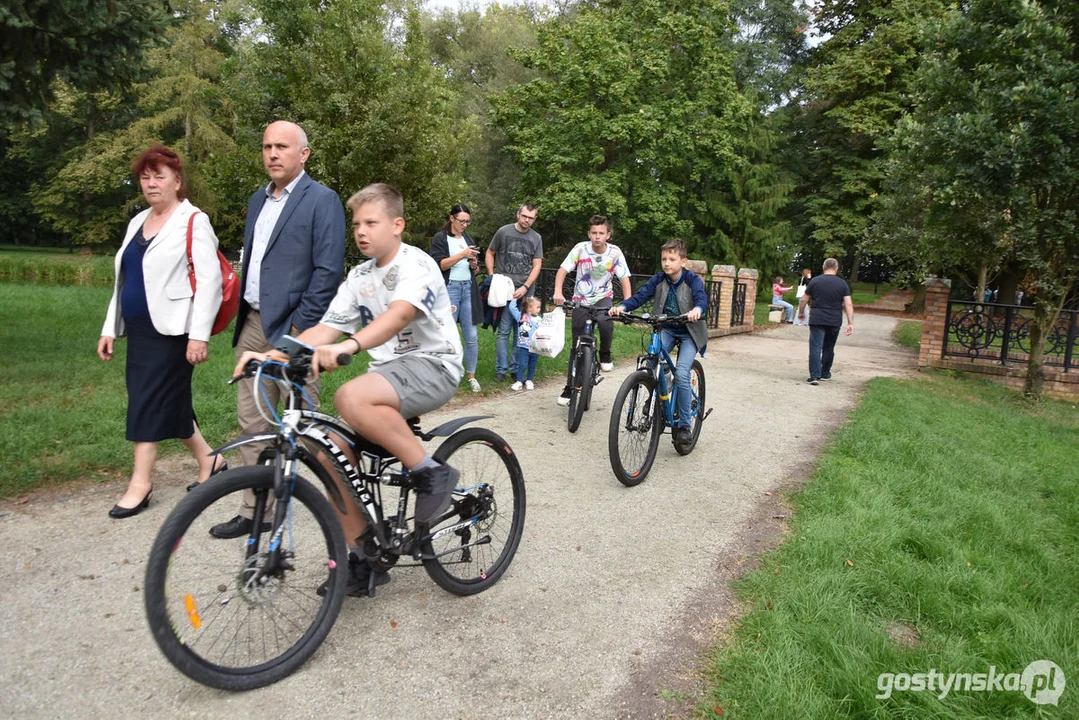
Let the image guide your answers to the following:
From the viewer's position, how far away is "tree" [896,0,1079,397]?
10.1m

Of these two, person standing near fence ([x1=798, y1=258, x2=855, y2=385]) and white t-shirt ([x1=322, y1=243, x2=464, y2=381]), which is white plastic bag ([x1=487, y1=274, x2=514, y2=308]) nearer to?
white t-shirt ([x1=322, y1=243, x2=464, y2=381])

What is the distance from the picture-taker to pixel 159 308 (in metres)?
4.03

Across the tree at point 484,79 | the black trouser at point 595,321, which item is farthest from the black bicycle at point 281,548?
the tree at point 484,79

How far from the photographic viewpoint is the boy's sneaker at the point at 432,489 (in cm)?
311

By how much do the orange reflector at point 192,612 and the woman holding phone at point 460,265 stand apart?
533 centimetres

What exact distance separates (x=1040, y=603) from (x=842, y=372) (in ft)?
31.9

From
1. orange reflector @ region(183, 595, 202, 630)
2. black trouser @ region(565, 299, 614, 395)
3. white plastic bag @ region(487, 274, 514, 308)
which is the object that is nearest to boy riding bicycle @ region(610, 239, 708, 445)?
black trouser @ region(565, 299, 614, 395)

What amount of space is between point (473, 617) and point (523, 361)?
5393 millimetres

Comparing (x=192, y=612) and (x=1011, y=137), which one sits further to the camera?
(x=1011, y=137)

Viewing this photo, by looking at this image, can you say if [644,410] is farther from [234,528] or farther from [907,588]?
[234,528]

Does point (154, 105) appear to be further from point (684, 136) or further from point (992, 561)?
point (992, 561)

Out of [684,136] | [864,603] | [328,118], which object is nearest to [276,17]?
[328,118]

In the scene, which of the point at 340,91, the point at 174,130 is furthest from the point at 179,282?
the point at 174,130

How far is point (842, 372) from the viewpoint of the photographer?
12.9 meters
